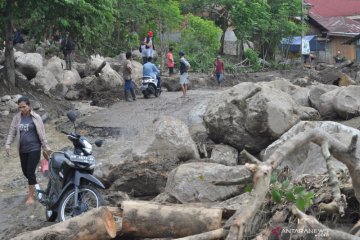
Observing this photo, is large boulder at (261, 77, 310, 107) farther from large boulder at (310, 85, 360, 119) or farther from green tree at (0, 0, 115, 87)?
green tree at (0, 0, 115, 87)

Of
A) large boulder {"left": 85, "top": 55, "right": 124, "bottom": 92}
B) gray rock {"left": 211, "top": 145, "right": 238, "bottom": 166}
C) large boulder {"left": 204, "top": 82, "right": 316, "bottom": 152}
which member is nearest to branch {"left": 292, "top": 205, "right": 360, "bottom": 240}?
gray rock {"left": 211, "top": 145, "right": 238, "bottom": 166}

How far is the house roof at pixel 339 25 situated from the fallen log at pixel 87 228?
37.4 metres

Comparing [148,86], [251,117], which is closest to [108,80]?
[148,86]

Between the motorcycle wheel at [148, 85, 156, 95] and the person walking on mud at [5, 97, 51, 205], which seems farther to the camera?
the motorcycle wheel at [148, 85, 156, 95]

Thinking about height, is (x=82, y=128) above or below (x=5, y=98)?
below

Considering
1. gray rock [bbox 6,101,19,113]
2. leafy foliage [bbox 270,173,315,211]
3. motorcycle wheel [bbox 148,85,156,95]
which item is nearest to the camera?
leafy foliage [bbox 270,173,315,211]

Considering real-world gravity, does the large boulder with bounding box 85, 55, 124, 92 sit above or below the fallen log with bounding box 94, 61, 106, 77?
below

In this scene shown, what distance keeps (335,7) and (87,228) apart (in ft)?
146

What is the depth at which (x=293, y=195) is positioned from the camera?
484 centimetres

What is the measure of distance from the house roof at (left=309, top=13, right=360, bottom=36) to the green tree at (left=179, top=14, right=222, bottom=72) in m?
13.9

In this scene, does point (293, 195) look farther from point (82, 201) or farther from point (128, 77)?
point (128, 77)

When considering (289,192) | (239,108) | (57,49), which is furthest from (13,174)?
(57,49)

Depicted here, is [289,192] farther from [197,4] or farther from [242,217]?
[197,4]

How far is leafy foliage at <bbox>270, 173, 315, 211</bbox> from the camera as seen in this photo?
470 cm
